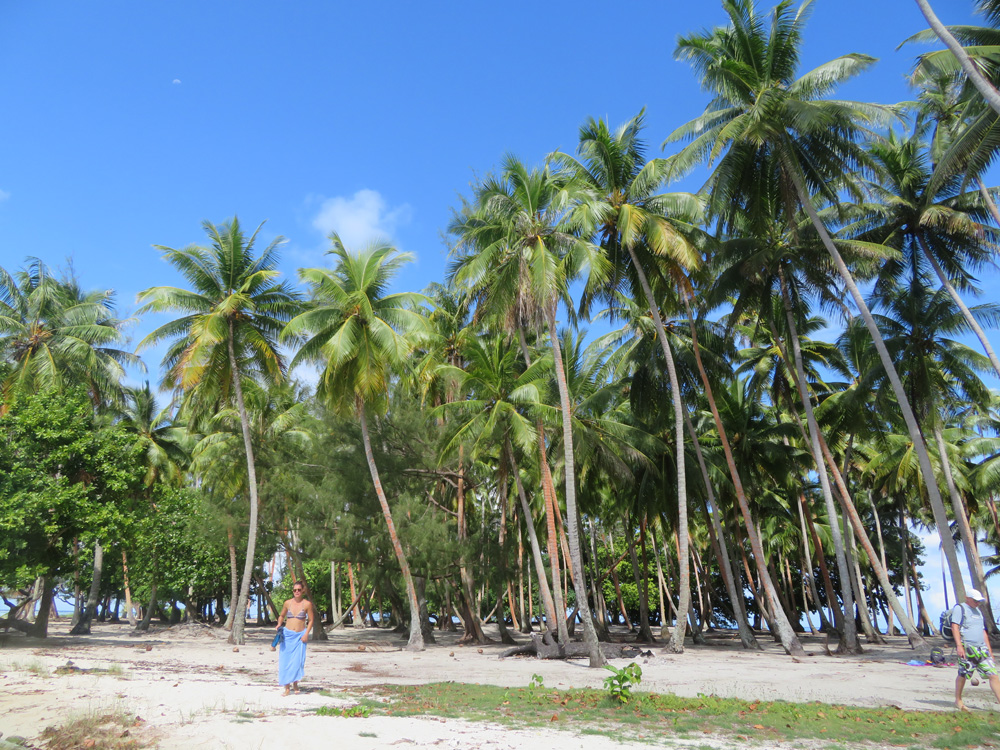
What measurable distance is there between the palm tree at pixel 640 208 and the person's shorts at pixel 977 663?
9.90 metres

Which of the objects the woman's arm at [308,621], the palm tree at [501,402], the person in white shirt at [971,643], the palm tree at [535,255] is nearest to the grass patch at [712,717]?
the person in white shirt at [971,643]

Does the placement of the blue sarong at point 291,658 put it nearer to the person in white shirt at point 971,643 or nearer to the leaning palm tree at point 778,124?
the person in white shirt at point 971,643

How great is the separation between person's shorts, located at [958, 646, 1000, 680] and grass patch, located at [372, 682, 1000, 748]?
478mm

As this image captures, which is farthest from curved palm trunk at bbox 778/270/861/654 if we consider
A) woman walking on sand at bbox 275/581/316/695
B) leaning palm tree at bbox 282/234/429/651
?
woman walking on sand at bbox 275/581/316/695

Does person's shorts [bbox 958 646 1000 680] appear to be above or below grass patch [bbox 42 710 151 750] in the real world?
above

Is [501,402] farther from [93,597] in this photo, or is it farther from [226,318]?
[93,597]

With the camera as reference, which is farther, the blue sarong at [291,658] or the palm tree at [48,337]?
the palm tree at [48,337]

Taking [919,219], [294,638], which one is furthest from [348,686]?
[919,219]

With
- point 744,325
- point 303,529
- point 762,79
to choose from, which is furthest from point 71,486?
point 744,325

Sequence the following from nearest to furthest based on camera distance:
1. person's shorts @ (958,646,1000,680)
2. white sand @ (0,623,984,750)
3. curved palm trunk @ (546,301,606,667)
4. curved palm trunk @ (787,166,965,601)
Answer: white sand @ (0,623,984,750), person's shorts @ (958,646,1000,680), curved palm trunk @ (787,166,965,601), curved palm trunk @ (546,301,606,667)

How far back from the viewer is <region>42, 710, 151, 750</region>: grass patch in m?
6.07

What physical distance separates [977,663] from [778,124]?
13376 millimetres

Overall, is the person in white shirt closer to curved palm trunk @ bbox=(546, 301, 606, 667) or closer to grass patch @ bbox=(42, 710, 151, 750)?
curved palm trunk @ bbox=(546, 301, 606, 667)

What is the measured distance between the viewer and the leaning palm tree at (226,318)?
863 inches
